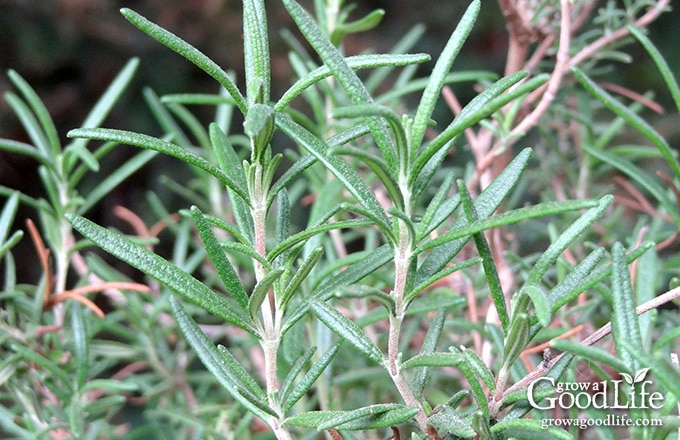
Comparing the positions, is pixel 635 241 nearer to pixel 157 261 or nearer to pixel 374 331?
pixel 374 331

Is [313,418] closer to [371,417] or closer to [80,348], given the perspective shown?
[371,417]

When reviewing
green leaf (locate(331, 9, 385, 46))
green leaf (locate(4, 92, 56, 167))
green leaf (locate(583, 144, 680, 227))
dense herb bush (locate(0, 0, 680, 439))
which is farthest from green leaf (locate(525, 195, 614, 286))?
→ green leaf (locate(4, 92, 56, 167))

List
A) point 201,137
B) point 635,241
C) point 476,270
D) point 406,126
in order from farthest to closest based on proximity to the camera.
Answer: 1. point 201,137
2. point 476,270
3. point 635,241
4. point 406,126

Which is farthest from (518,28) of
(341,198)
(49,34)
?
(49,34)

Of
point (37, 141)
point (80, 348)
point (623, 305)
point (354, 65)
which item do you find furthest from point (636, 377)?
point (37, 141)

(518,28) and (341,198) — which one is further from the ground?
(518,28)

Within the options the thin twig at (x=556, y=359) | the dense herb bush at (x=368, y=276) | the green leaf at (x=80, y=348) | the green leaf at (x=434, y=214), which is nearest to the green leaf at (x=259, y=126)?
the dense herb bush at (x=368, y=276)

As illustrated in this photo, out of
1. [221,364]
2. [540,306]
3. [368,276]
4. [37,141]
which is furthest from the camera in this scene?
[37,141]
